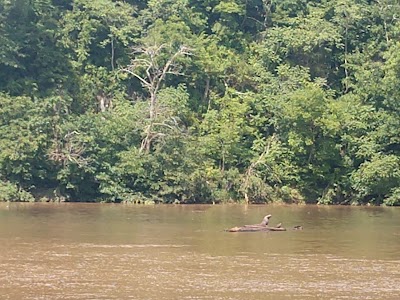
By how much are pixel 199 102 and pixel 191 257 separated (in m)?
26.9

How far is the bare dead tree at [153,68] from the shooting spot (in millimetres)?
44000

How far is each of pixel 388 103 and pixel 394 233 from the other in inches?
644

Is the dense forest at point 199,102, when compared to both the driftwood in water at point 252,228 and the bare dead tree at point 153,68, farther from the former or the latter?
the driftwood in water at point 252,228

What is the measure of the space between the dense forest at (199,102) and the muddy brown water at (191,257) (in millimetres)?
6664

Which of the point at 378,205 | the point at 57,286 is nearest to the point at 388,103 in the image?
the point at 378,205

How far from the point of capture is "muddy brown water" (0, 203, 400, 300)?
17.6 m

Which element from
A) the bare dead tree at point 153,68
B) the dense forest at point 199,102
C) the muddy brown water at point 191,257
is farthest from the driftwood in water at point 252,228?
the bare dead tree at point 153,68

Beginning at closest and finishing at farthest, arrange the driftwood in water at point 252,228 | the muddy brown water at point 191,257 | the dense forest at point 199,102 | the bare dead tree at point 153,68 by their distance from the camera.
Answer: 1. the muddy brown water at point 191,257
2. the driftwood in water at point 252,228
3. the dense forest at point 199,102
4. the bare dead tree at point 153,68

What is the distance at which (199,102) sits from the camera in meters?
48.4

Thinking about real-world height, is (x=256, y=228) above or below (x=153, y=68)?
below

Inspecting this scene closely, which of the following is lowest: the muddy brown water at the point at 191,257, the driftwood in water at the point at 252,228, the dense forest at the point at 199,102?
the muddy brown water at the point at 191,257

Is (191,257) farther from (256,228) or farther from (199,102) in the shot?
(199,102)

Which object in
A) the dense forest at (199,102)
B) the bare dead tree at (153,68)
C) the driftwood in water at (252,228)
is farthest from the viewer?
the bare dead tree at (153,68)

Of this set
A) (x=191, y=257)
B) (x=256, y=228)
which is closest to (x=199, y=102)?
(x=256, y=228)
